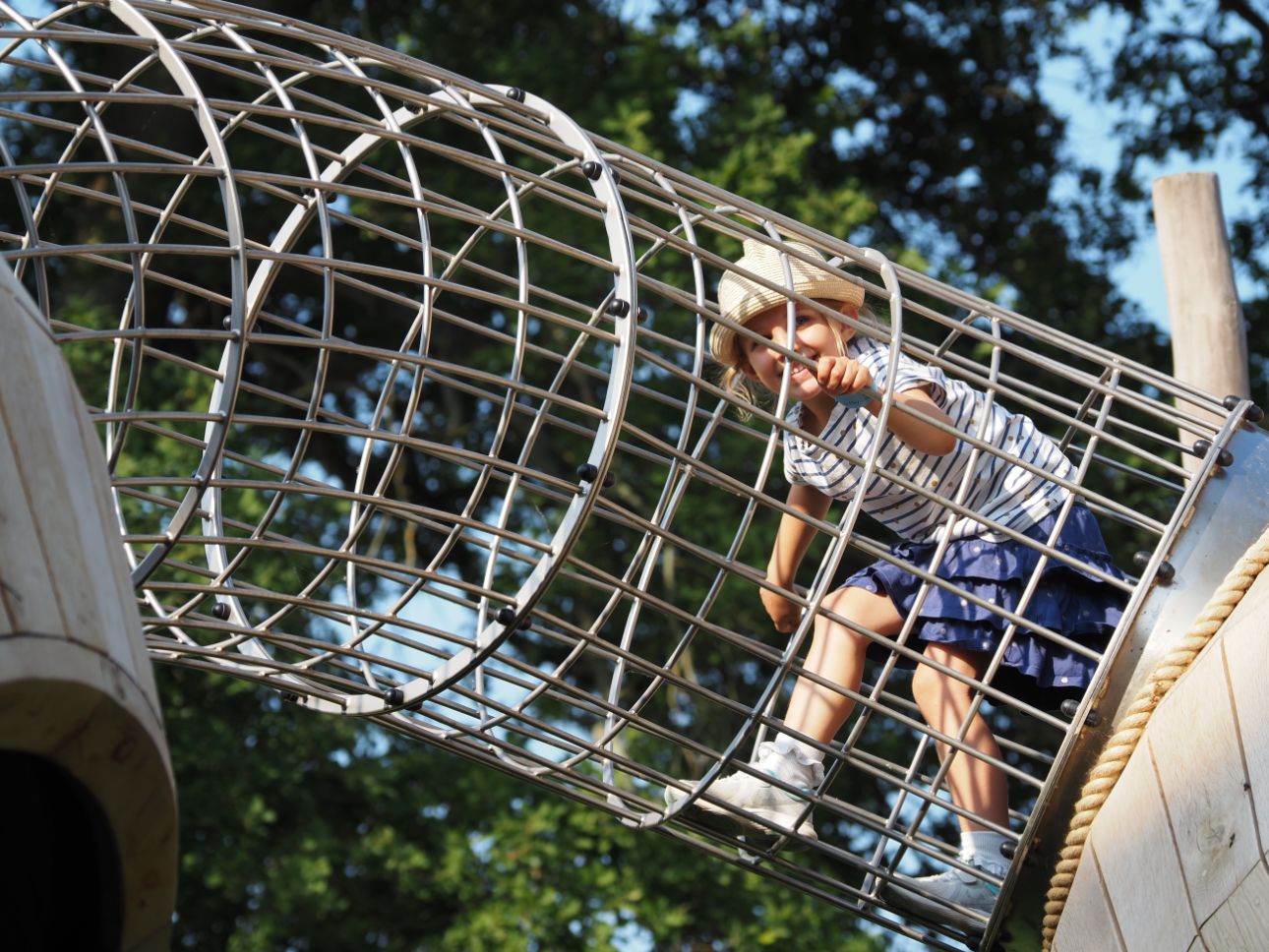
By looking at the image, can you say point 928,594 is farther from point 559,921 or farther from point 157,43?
point 559,921

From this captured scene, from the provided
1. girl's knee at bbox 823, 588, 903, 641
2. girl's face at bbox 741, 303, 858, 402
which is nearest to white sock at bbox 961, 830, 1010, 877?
girl's knee at bbox 823, 588, 903, 641

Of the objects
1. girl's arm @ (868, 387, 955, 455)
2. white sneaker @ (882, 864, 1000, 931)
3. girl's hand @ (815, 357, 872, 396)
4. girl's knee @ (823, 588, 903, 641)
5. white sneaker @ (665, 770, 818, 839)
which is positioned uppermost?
girl's hand @ (815, 357, 872, 396)

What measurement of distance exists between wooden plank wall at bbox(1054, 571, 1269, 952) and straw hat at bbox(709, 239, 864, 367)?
0.84 meters

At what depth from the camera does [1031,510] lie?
9.68 ft

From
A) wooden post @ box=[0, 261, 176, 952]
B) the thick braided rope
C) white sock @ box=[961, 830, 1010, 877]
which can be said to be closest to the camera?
wooden post @ box=[0, 261, 176, 952]

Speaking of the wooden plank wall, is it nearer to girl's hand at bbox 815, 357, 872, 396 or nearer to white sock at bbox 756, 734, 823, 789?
white sock at bbox 756, 734, 823, 789

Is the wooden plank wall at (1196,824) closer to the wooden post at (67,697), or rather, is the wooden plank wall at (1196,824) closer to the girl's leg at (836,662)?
the girl's leg at (836,662)

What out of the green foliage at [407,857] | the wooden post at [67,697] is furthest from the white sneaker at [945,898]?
the green foliage at [407,857]

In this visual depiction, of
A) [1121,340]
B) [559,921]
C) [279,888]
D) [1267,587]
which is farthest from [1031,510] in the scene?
[1121,340]

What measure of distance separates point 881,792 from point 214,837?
3.11m

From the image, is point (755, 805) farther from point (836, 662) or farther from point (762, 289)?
point (762, 289)

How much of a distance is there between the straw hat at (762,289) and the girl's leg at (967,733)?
0.59m

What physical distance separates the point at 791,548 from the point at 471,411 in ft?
19.4

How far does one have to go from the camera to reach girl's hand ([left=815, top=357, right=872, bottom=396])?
2574mm
